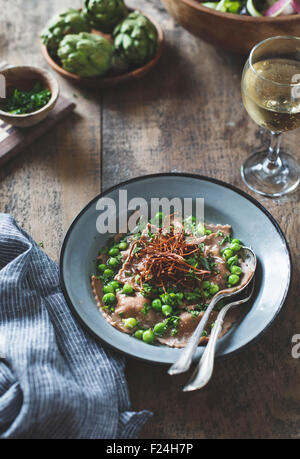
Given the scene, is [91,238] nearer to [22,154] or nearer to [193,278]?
[193,278]

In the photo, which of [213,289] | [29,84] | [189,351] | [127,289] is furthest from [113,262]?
[29,84]

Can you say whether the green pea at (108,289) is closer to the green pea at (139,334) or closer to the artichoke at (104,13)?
the green pea at (139,334)

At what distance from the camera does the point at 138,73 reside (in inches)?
108

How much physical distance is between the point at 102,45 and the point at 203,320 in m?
1.70

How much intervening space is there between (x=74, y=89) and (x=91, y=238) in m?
1.14

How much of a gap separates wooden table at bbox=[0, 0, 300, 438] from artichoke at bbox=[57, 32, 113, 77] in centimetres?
16

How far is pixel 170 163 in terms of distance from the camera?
2.54 m

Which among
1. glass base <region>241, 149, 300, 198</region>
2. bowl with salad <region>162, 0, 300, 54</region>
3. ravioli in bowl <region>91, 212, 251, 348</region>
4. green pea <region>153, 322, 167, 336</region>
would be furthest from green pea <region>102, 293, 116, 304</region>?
bowl with salad <region>162, 0, 300, 54</region>

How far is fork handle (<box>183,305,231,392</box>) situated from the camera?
5.38 feet

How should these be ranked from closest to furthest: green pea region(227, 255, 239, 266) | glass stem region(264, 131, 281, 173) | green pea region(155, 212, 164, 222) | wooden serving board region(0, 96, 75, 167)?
green pea region(227, 255, 239, 266) < green pea region(155, 212, 164, 222) < glass stem region(264, 131, 281, 173) < wooden serving board region(0, 96, 75, 167)

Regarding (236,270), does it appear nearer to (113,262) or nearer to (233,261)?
(233,261)

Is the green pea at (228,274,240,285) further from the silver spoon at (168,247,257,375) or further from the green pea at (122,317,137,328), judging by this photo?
the green pea at (122,317,137,328)

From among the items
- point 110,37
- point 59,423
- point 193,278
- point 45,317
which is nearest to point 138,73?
point 110,37

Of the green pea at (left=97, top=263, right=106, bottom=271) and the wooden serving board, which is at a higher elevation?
the wooden serving board
